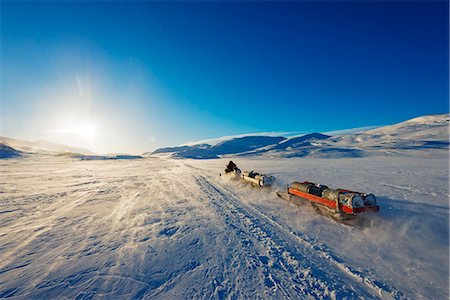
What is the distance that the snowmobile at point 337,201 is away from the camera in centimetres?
891

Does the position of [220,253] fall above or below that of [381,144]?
below

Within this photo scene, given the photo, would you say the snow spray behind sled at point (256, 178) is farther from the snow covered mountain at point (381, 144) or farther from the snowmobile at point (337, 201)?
the snow covered mountain at point (381, 144)

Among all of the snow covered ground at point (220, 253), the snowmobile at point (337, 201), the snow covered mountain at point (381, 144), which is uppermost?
the snow covered mountain at point (381, 144)

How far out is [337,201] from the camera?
371 inches

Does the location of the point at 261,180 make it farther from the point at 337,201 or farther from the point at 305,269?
the point at 305,269

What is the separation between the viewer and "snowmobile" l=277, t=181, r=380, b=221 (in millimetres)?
8906

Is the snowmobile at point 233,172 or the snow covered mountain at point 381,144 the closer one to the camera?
the snowmobile at point 233,172

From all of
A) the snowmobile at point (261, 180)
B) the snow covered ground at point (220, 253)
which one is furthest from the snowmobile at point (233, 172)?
the snow covered ground at point (220, 253)

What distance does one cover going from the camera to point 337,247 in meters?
7.27

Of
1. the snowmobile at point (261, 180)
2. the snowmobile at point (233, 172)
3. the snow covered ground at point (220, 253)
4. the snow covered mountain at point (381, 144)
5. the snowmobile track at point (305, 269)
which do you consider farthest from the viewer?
the snow covered mountain at point (381, 144)

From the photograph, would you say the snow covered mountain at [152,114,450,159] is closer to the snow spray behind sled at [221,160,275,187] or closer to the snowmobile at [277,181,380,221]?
the snow spray behind sled at [221,160,275,187]

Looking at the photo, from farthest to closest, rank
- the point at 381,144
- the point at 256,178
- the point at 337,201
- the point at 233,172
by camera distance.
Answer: the point at 381,144 → the point at 233,172 → the point at 256,178 → the point at 337,201

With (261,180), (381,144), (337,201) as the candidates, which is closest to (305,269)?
(337,201)

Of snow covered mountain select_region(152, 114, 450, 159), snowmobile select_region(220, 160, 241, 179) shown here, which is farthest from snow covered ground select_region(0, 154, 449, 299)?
snow covered mountain select_region(152, 114, 450, 159)
